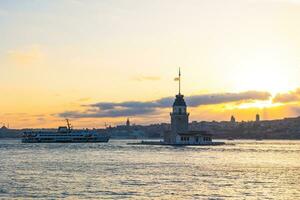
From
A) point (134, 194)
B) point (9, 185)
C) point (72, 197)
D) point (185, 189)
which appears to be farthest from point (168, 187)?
point (9, 185)

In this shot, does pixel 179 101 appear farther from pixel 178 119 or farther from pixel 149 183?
pixel 149 183

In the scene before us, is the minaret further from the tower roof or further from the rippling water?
the rippling water

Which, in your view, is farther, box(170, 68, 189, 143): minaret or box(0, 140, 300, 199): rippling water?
box(170, 68, 189, 143): minaret

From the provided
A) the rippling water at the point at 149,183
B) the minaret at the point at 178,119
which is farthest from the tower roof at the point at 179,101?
the rippling water at the point at 149,183

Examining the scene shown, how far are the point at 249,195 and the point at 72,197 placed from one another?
14.5 metres

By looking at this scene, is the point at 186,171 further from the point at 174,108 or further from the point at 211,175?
the point at 174,108

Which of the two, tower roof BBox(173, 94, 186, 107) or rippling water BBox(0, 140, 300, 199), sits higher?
tower roof BBox(173, 94, 186, 107)


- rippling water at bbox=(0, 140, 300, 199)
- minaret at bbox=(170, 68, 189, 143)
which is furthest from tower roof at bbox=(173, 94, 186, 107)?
rippling water at bbox=(0, 140, 300, 199)

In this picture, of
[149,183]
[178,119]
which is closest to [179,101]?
[178,119]

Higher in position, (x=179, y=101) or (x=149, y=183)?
(x=179, y=101)

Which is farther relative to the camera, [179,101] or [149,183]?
[179,101]

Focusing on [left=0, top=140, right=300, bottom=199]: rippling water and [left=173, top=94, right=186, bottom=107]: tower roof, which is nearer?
[left=0, top=140, right=300, bottom=199]: rippling water

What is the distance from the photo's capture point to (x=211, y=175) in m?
72.9

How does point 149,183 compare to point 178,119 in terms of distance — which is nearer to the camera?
point 149,183
